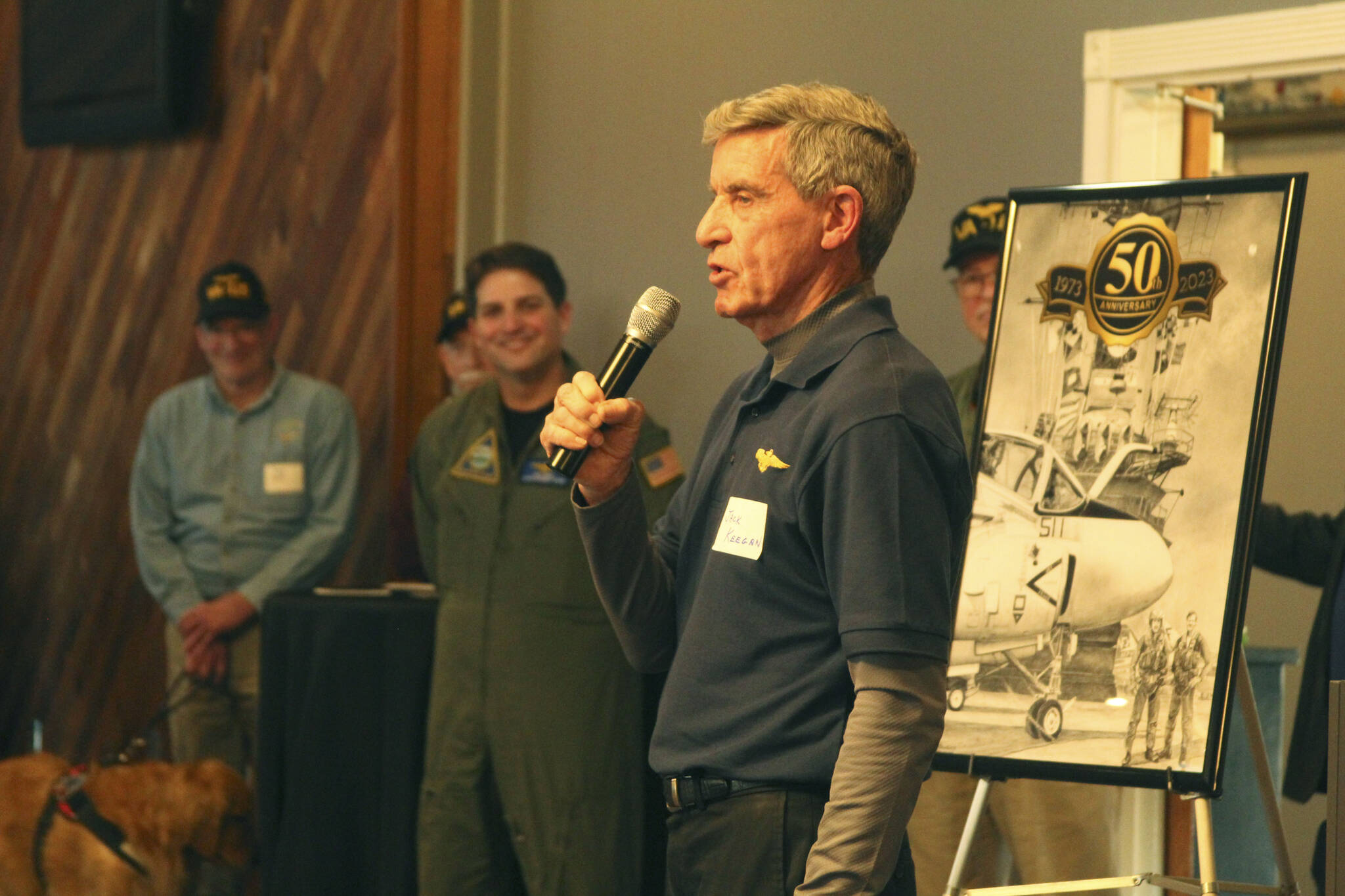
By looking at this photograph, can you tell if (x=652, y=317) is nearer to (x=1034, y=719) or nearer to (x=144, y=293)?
(x=1034, y=719)

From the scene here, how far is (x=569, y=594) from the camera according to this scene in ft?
9.51

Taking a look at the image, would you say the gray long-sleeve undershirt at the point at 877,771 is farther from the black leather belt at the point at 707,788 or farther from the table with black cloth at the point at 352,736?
the table with black cloth at the point at 352,736

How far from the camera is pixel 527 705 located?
2877 mm

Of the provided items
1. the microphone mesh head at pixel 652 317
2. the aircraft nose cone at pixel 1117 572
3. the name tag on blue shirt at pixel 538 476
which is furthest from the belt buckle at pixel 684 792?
the name tag on blue shirt at pixel 538 476

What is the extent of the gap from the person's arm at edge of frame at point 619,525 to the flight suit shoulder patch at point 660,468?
1308mm

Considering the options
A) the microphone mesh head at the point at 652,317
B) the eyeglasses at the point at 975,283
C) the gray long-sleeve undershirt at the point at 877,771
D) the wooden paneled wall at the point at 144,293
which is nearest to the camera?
the gray long-sleeve undershirt at the point at 877,771

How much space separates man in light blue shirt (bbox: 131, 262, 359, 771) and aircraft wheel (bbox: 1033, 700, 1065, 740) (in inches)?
81.7

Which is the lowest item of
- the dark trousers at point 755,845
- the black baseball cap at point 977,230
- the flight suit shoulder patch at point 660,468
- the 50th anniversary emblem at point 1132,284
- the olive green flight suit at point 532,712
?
the olive green flight suit at point 532,712

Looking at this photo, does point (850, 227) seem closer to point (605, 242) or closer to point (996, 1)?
point (996, 1)

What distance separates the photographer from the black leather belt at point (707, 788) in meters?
1.39

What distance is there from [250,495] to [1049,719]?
2.37 metres

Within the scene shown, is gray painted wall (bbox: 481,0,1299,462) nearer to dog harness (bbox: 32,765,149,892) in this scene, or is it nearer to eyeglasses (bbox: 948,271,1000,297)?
eyeglasses (bbox: 948,271,1000,297)

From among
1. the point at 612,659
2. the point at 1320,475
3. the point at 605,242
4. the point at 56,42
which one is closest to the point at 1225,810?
the point at 612,659

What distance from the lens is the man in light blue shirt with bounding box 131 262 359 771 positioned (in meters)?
3.69
